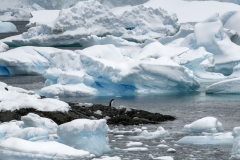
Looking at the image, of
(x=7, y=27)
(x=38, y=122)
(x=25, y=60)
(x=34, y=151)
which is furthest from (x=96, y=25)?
(x=34, y=151)

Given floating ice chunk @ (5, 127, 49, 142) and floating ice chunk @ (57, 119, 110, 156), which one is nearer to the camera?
floating ice chunk @ (5, 127, 49, 142)

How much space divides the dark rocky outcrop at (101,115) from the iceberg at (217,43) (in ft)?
38.5

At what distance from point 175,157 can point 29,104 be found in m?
A: 4.98

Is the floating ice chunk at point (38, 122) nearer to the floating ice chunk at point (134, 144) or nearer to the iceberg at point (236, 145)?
the floating ice chunk at point (134, 144)

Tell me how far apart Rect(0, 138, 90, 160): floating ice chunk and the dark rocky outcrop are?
3649 millimetres

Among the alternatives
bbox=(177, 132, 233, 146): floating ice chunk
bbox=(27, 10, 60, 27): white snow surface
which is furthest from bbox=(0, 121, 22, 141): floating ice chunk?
bbox=(27, 10, 60, 27): white snow surface

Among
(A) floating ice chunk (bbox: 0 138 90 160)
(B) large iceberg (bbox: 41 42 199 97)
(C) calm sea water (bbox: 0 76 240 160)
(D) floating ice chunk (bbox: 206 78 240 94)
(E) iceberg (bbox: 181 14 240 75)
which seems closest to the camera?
(A) floating ice chunk (bbox: 0 138 90 160)

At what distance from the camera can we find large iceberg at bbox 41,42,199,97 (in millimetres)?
21031

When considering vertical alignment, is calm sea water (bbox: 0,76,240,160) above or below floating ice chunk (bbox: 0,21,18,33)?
below

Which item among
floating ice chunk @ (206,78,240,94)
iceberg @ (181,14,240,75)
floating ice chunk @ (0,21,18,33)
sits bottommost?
floating ice chunk @ (206,78,240,94)

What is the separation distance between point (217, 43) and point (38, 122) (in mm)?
16636

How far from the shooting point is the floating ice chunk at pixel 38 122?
1152cm

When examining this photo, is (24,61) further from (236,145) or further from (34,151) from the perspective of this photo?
(236,145)

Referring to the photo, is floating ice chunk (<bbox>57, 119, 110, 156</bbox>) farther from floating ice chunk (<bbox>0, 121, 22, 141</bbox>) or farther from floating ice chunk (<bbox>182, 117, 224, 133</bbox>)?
floating ice chunk (<bbox>182, 117, 224, 133</bbox>)
